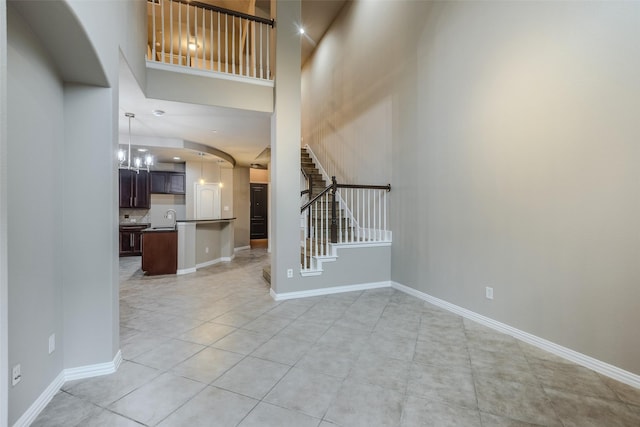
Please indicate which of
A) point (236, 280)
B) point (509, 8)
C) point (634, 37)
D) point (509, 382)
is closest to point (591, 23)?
point (634, 37)

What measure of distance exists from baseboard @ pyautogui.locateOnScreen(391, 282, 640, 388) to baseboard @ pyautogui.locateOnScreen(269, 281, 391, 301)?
96cm

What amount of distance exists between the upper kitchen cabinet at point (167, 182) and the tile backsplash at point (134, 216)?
0.81 meters

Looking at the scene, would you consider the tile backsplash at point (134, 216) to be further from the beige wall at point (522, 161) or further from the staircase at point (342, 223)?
the beige wall at point (522, 161)

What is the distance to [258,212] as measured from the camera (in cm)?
1127

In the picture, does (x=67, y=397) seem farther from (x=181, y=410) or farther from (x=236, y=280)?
(x=236, y=280)

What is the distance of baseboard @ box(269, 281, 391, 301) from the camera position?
402cm

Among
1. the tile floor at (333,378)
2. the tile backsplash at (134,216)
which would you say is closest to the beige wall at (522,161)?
the tile floor at (333,378)

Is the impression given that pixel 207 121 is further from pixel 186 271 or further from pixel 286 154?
pixel 186 271

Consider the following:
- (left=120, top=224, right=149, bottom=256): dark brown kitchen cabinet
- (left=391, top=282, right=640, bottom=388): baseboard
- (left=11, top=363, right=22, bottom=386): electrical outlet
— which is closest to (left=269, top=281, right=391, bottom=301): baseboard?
(left=391, top=282, right=640, bottom=388): baseboard

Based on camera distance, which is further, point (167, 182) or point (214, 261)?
point (167, 182)

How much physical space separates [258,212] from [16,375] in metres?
9.78

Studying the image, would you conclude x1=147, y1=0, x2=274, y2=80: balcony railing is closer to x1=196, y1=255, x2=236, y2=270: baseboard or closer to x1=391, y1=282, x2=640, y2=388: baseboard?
x1=196, y1=255, x2=236, y2=270: baseboard

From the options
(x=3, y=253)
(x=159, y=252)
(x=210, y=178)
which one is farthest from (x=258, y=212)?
(x=3, y=253)

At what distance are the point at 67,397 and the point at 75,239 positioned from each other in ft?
3.52
